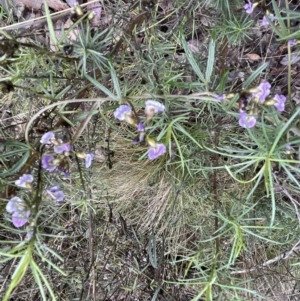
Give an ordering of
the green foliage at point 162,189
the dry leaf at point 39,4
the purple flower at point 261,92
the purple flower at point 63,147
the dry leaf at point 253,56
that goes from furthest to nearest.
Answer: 1. the dry leaf at point 39,4
2. the dry leaf at point 253,56
3. the green foliage at point 162,189
4. the purple flower at point 63,147
5. the purple flower at point 261,92

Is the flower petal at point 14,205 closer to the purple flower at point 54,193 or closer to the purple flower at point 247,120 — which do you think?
the purple flower at point 54,193

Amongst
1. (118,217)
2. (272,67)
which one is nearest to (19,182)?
(118,217)

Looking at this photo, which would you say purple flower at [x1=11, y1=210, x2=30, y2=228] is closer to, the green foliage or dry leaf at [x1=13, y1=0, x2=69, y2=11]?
the green foliage

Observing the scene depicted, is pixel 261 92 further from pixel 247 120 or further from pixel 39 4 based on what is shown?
pixel 39 4

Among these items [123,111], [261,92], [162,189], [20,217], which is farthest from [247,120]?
[162,189]

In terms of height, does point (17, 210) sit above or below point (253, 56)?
above

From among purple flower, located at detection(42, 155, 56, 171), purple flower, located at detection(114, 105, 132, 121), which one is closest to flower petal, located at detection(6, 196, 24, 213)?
purple flower, located at detection(42, 155, 56, 171)

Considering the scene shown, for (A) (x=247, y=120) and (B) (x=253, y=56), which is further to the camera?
(B) (x=253, y=56)

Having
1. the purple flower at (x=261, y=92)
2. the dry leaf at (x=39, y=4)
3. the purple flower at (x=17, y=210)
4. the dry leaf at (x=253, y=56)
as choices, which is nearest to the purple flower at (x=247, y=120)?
the purple flower at (x=261, y=92)

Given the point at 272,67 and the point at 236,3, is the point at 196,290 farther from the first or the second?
the point at 236,3
